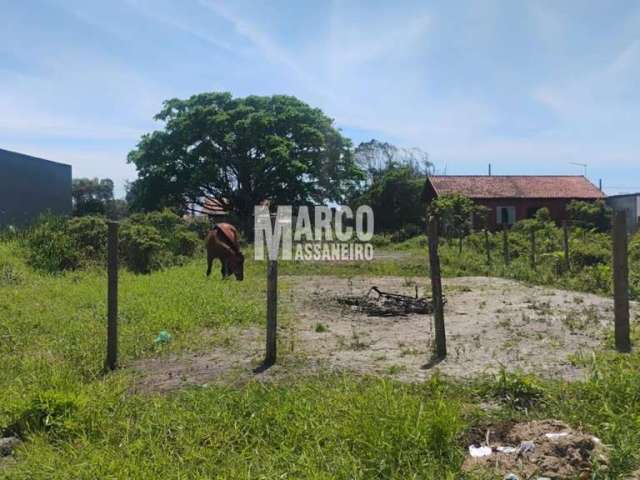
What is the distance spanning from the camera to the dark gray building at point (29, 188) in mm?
19219

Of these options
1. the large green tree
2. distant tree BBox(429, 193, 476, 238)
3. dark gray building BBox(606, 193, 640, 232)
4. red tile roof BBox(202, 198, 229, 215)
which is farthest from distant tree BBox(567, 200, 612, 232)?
red tile roof BBox(202, 198, 229, 215)

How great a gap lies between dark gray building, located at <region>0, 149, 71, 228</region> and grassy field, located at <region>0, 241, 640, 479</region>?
1613 cm

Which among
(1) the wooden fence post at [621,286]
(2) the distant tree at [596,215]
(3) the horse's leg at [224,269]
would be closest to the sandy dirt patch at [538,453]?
(1) the wooden fence post at [621,286]

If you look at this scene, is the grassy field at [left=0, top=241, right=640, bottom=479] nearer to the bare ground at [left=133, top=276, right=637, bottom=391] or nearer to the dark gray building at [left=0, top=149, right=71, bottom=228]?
the bare ground at [left=133, top=276, right=637, bottom=391]

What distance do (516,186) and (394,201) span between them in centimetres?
781

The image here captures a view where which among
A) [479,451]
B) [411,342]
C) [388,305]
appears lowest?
[479,451]

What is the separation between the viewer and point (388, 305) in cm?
860

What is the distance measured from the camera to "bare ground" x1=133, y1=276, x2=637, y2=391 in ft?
16.0

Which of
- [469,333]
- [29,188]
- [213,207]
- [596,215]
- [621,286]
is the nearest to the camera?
[621,286]

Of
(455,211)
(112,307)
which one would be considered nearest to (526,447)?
(112,307)

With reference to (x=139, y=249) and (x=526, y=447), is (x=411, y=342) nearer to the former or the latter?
(x=526, y=447)

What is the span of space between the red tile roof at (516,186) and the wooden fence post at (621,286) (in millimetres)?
26463

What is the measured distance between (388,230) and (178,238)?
56.6 ft

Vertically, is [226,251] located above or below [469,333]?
above
